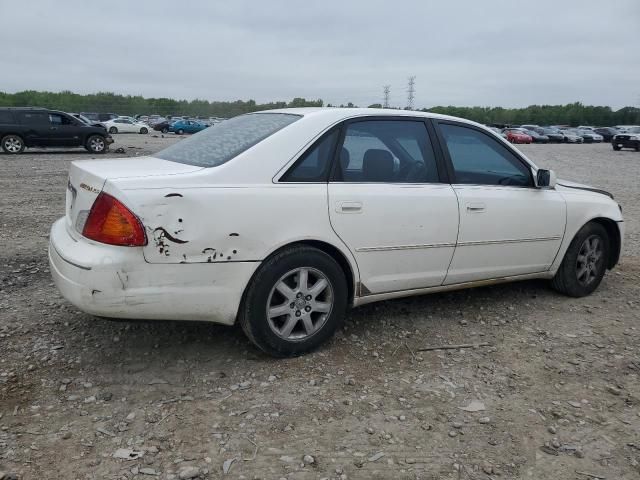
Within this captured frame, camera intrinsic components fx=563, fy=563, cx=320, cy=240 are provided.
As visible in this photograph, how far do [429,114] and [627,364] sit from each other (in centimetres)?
216

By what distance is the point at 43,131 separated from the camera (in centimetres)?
1891

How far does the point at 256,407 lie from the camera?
297cm

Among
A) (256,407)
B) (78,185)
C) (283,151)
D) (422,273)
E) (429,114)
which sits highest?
(429,114)

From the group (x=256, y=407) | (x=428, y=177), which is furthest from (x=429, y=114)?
(x=256, y=407)

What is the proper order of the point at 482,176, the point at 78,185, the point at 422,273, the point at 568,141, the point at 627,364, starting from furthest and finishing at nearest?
the point at 568,141
the point at 482,176
the point at 422,273
the point at 627,364
the point at 78,185

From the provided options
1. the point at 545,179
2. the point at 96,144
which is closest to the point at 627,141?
the point at 96,144

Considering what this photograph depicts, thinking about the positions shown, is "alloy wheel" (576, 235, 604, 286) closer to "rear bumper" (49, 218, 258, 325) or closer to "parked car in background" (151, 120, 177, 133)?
"rear bumper" (49, 218, 258, 325)

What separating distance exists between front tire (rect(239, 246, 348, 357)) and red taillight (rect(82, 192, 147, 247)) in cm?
71

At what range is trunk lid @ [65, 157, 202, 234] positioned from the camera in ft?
10.2

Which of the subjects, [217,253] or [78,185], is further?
[78,185]

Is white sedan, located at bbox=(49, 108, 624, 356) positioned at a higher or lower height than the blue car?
lower

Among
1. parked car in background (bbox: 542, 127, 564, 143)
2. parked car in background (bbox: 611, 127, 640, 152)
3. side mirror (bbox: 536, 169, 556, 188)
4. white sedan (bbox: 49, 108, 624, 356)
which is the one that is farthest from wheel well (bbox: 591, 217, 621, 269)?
parked car in background (bbox: 542, 127, 564, 143)

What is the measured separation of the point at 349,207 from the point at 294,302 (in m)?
0.68

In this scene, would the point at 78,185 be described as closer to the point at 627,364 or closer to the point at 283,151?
the point at 283,151
